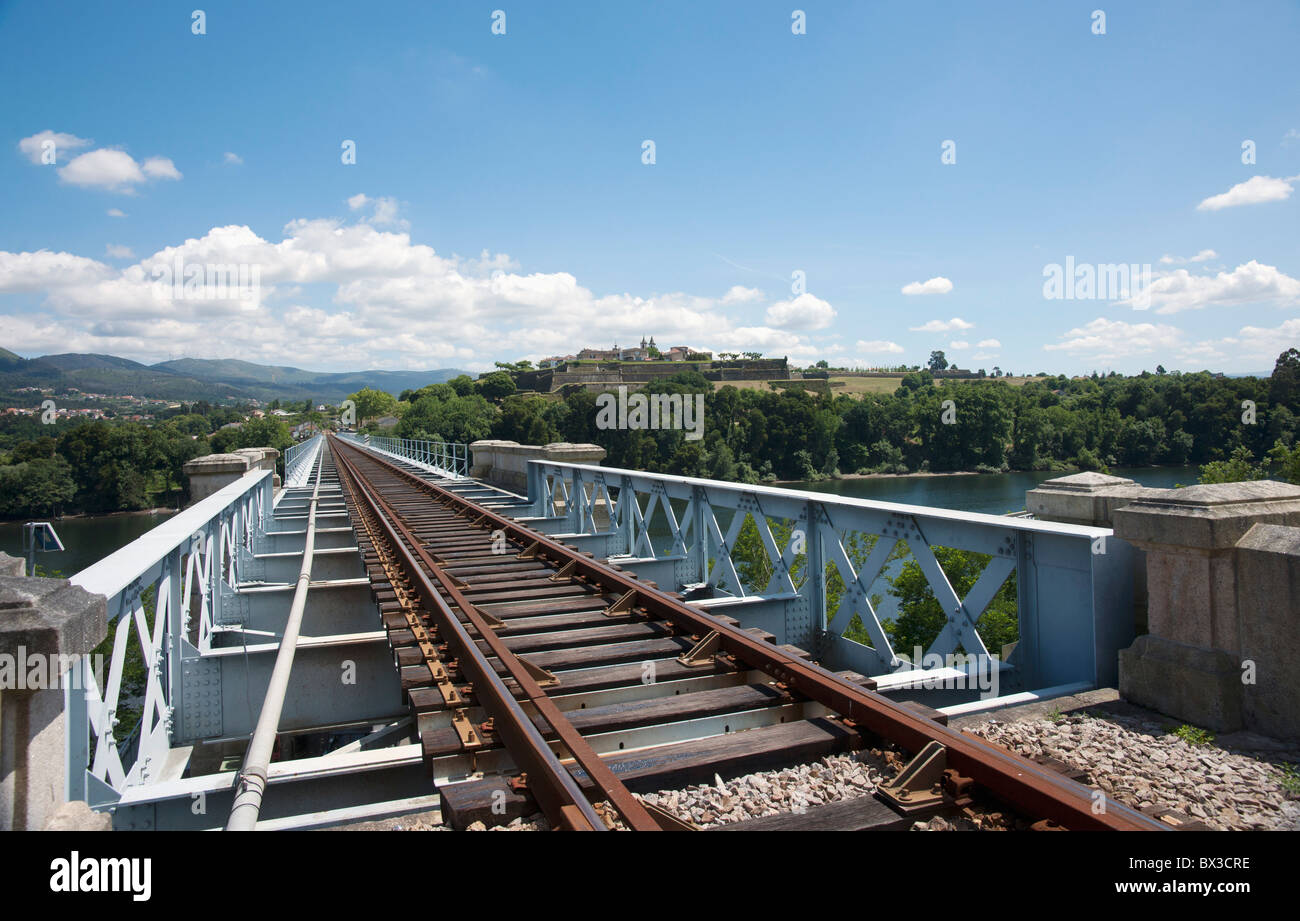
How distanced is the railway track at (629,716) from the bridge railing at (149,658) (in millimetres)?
1282

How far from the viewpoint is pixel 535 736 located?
3.31 meters

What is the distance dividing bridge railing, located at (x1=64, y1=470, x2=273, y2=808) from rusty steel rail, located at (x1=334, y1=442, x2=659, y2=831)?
1.56 m

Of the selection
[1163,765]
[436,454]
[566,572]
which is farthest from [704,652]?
[436,454]

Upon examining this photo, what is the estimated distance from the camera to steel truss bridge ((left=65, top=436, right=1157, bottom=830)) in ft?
10.2

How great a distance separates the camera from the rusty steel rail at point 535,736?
2727 millimetres

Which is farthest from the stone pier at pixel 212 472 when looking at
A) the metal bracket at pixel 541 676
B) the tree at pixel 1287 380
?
the tree at pixel 1287 380

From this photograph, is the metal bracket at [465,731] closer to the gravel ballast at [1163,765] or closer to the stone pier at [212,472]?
the gravel ballast at [1163,765]

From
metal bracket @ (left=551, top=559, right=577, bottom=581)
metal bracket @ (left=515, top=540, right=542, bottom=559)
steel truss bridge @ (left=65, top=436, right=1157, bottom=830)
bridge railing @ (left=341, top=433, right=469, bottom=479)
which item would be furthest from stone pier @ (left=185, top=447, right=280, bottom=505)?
metal bracket @ (left=551, top=559, right=577, bottom=581)

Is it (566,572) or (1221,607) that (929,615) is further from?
(1221,607)

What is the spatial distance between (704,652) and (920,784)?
203 cm

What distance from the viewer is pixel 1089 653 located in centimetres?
420

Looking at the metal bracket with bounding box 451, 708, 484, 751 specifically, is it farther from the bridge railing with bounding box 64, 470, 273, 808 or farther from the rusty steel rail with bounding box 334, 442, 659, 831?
the bridge railing with bounding box 64, 470, 273, 808
